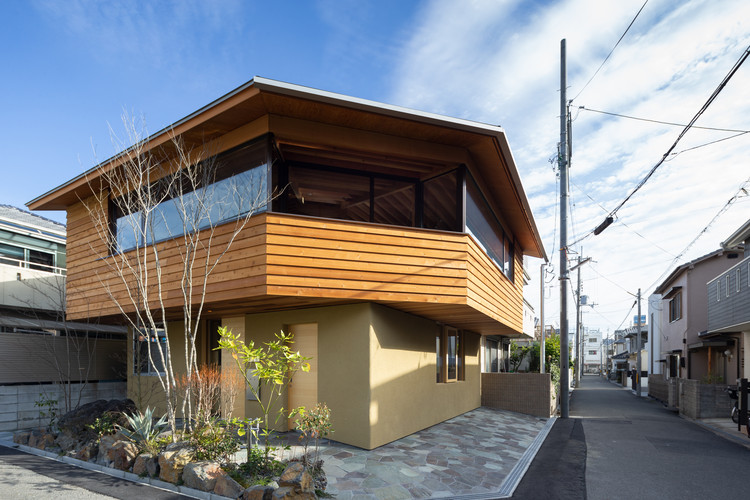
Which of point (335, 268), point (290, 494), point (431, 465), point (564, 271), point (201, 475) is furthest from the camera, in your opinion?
point (564, 271)

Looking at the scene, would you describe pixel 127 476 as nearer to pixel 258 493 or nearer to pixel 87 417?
pixel 258 493

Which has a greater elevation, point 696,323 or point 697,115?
point 697,115

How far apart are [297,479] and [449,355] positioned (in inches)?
322

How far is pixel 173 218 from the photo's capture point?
9.97 metres

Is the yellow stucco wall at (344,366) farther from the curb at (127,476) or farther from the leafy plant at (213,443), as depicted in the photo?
the curb at (127,476)

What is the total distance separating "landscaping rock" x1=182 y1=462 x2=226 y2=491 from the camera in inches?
256

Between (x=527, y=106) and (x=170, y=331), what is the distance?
1064 centimetres

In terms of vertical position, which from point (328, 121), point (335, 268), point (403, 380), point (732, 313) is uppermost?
point (328, 121)

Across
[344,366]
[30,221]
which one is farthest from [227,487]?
[30,221]

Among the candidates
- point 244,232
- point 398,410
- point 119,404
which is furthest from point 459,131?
point 119,404

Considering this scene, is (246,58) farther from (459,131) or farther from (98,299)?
(98,299)

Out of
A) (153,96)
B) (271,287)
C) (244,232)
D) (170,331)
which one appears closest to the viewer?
(271,287)

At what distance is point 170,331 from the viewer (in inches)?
504

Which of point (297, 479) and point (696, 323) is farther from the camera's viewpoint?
point (696, 323)
